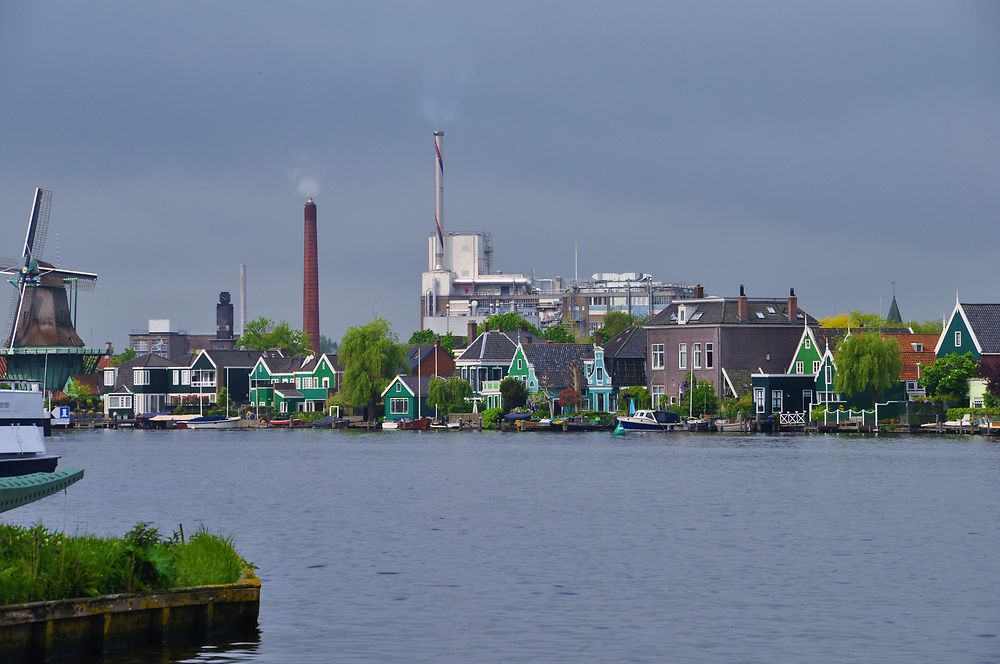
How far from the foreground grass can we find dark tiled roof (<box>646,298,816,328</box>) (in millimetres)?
108091

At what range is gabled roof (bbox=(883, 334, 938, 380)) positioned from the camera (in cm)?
12088

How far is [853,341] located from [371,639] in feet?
311

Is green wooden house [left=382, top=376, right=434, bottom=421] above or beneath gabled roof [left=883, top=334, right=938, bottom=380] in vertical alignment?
beneath

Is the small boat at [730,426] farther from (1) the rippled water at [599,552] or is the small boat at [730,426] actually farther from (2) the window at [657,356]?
(1) the rippled water at [599,552]

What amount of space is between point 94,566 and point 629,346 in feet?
411

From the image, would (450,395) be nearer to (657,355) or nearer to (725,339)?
(657,355)

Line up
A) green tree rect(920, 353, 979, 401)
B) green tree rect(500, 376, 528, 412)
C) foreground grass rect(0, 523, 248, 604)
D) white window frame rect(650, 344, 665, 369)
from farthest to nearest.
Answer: green tree rect(500, 376, 528, 412)
white window frame rect(650, 344, 665, 369)
green tree rect(920, 353, 979, 401)
foreground grass rect(0, 523, 248, 604)

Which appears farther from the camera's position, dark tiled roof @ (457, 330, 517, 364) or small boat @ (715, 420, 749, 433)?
dark tiled roof @ (457, 330, 517, 364)

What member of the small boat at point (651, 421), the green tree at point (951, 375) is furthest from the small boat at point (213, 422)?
the green tree at point (951, 375)

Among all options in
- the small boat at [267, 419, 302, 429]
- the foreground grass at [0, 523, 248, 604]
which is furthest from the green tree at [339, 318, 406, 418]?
the foreground grass at [0, 523, 248, 604]

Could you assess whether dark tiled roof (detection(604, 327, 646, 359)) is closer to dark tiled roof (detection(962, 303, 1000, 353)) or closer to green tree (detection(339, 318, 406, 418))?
green tree (detection(339, 318, 406, 418))

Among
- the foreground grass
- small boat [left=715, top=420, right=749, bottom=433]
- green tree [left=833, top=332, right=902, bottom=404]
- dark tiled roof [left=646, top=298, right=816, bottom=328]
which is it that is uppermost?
dark tiled roof [left=646, top=298, right=816, bottom=328]

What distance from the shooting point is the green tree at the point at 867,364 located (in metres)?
117

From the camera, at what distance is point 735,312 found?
134m
